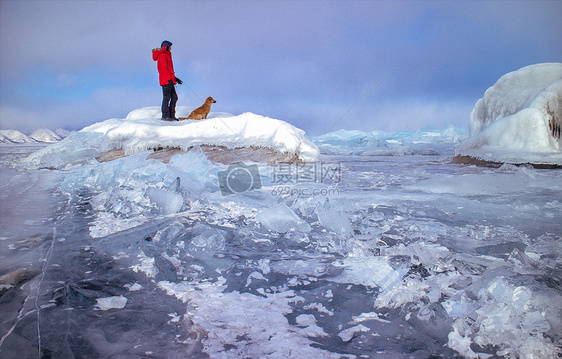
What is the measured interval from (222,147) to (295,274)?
15.1ft

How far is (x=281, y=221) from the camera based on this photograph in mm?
1964

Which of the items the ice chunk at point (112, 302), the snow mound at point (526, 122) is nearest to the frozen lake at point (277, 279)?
the ice chunk at point (112, 302)

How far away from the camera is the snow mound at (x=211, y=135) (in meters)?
5.48

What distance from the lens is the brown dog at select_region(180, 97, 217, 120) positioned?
23.4ft

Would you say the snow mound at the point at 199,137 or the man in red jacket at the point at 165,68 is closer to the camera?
the snow mound at the point at 199,137

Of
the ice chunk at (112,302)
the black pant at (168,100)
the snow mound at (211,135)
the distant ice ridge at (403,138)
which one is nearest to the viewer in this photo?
the ice chunk at (112,302)

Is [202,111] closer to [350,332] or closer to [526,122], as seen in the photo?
[350,332]

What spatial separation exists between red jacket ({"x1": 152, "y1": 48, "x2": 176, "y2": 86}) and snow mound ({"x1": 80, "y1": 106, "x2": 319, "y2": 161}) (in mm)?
1041

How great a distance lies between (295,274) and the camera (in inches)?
51.2

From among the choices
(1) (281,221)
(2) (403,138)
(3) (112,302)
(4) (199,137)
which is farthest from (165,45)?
(2) (403,138)

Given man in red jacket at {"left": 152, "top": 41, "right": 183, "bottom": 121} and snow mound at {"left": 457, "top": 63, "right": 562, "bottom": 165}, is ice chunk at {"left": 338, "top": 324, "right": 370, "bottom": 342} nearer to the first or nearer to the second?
snow mound at {"left": 457, "top": 63, "right": 562, "bottom": 165}

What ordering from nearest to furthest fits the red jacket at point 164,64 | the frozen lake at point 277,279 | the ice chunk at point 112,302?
1. the frozen lake at point 277,279
2. the ice chunk at point 112,302
3. the red jacket at point 164,64

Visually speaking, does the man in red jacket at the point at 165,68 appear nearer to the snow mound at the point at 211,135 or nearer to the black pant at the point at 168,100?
the black pant at the point at 168,100

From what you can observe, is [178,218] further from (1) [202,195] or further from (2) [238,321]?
(2) [238,321]
